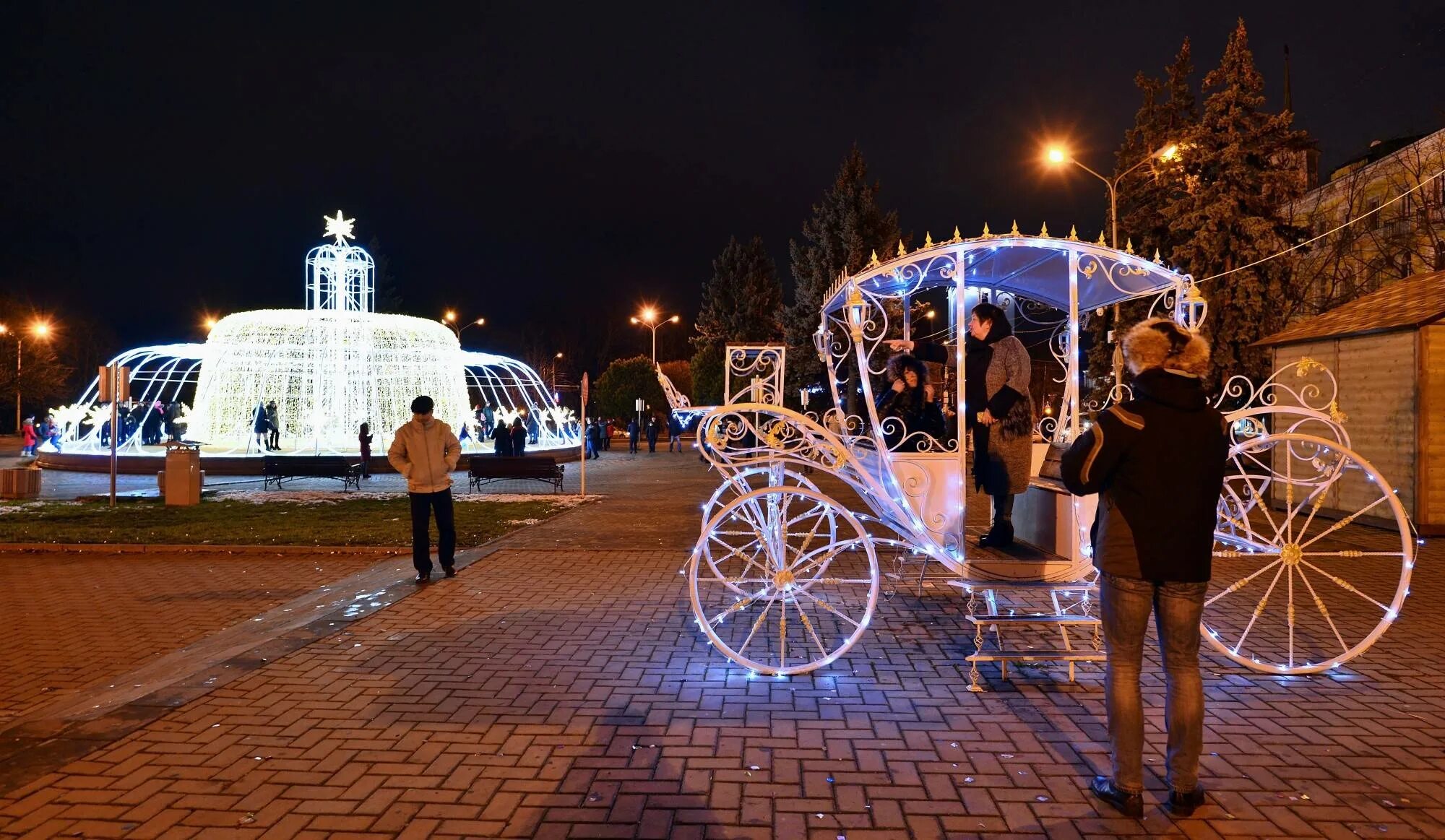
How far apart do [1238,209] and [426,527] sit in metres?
22.3

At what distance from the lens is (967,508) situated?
20.4ft

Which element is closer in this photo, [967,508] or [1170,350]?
[1170,350]

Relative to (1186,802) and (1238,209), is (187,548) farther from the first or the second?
(1238,209)

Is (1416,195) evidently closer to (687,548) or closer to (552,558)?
(687,548)

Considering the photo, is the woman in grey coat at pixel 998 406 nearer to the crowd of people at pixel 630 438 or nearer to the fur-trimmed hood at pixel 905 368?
the fur-trimmed hood at pixel 905 368

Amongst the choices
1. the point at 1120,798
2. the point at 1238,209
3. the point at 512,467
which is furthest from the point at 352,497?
the point at 1238,209

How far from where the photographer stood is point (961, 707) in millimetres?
4520

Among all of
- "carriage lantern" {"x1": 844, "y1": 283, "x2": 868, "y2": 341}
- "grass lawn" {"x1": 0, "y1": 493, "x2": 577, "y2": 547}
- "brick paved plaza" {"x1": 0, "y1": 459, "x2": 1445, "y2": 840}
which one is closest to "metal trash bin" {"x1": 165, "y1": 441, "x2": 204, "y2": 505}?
"grass lawn" {"x1": 0, "y1": 493, "x2": 577, "y2": 547}

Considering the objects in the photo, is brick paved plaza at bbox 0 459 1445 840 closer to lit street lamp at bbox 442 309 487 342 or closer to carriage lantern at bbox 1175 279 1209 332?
carriage lantern at bbox 1175 279 1209 332

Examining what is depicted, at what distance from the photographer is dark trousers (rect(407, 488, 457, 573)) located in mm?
7902

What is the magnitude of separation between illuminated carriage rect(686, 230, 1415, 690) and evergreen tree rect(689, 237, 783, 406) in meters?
45.0

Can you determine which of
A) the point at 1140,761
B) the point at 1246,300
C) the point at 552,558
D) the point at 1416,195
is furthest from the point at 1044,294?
the point at 1416,195

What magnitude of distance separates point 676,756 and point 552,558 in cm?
564

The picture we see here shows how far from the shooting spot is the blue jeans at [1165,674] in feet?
10.8
